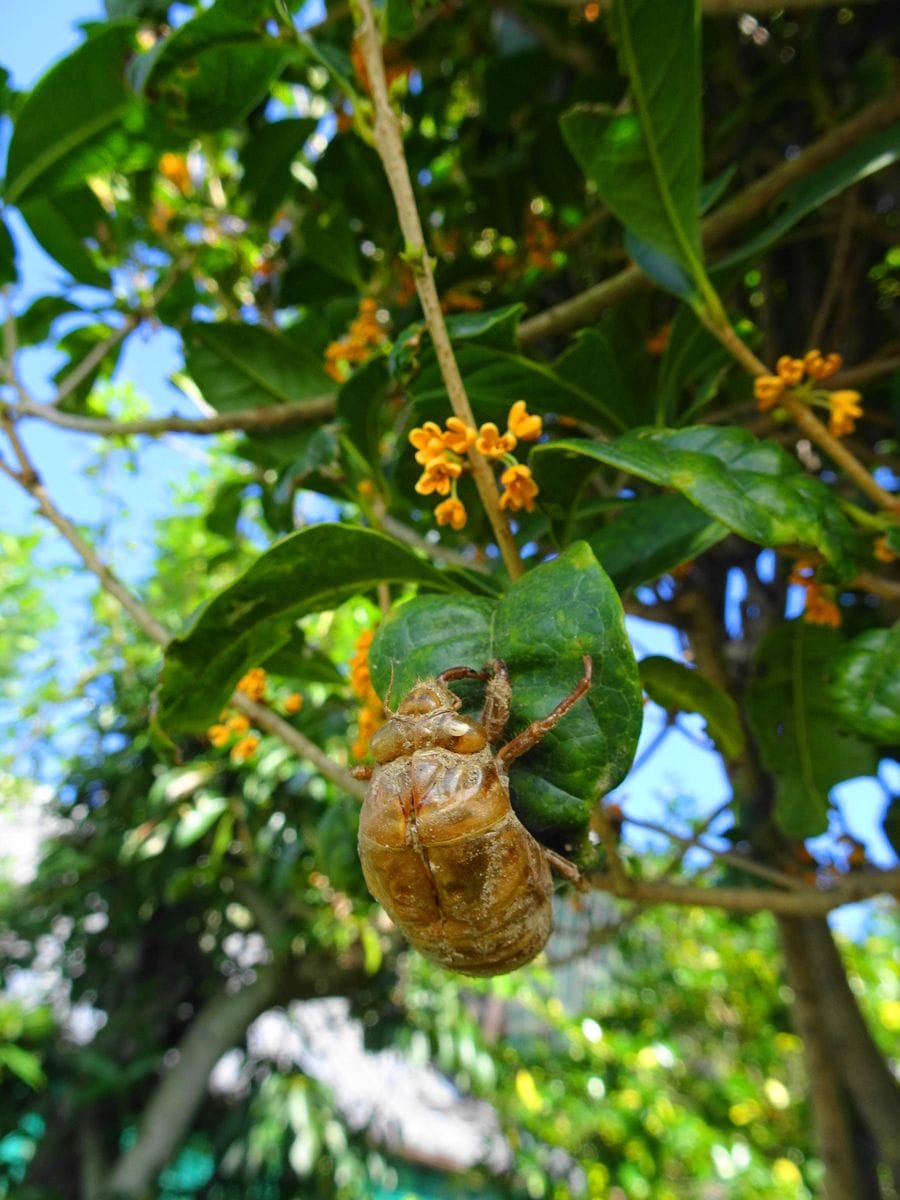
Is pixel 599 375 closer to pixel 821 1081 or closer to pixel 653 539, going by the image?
pixel 653 539

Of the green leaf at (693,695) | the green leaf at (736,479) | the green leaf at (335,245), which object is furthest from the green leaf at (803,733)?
the green leaf at (335,245)

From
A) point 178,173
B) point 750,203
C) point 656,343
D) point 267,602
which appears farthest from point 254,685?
point 178,173

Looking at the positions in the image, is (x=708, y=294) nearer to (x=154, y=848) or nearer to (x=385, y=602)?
(x=385, y=602)

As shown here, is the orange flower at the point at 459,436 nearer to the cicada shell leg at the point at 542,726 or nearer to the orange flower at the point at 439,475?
the orange flower at the point at 439,475

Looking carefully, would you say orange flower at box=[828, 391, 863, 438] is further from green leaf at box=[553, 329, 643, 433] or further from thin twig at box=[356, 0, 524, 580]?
thin twig at box=[356, 0, 524, 580]

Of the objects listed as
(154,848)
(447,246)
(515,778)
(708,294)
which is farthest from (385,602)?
(154,848)

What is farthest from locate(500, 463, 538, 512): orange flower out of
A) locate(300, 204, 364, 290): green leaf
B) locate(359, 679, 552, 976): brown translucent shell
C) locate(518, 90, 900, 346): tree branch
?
locate(300, 204, 364, 290): green leaf

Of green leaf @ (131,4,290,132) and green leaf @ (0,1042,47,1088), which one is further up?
green leaf @ (131,4,290,132)
